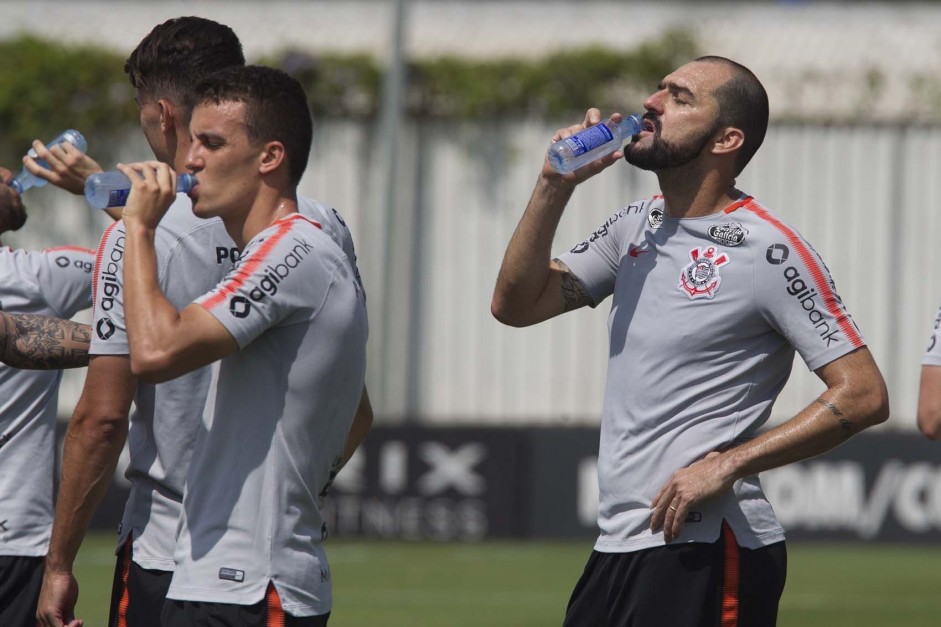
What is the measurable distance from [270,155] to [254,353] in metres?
0.52

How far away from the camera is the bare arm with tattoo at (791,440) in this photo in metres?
4.41

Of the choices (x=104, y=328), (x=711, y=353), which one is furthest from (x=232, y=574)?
(x=711, y=353)

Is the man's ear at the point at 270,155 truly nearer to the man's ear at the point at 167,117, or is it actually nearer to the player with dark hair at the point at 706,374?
the man's ear at the point at 167,117

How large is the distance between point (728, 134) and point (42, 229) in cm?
1430

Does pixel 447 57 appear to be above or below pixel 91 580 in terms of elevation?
above

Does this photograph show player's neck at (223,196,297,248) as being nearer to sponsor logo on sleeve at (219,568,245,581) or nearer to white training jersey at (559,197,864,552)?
sponsor logo on sleeve at (219,568,245,581)

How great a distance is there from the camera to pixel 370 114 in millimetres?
18062

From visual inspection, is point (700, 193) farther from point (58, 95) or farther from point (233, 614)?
point (58, 95)

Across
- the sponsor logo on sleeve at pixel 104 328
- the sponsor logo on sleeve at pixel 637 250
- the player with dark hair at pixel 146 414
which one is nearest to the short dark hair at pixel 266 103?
the player with dark hair at pixel 146 414

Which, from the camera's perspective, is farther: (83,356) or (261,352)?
(83,356)

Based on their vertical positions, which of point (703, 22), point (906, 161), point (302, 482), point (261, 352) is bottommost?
point (302, 482)

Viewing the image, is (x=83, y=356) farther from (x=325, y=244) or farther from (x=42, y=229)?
(x=42, y=229)

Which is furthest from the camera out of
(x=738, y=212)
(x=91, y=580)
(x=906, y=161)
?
(x=906, y=161)

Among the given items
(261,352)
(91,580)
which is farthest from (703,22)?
(261,352)
